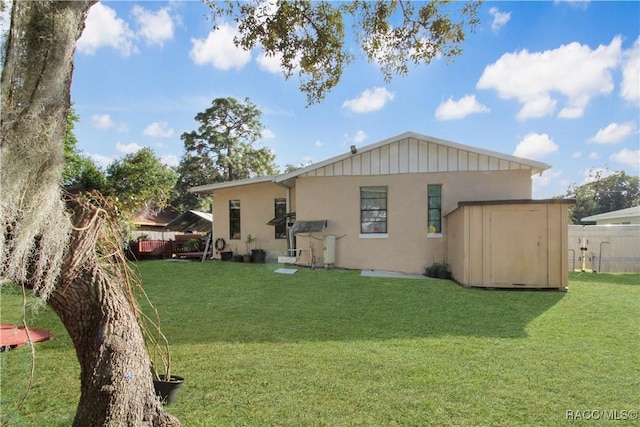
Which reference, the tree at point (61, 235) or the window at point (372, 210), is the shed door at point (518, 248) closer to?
the window at point (372, 210)

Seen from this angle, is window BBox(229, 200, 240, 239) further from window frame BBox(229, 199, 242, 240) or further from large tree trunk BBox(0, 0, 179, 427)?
large tree trunk BBox(0, 0, 179, 427)

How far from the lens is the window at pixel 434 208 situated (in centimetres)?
1127

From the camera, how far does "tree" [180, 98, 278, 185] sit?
1119 inches

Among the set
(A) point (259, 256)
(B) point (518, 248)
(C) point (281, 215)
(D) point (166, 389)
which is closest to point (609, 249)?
(B) point (518, 248)

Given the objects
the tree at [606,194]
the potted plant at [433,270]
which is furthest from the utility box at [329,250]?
the tree at [606,194]

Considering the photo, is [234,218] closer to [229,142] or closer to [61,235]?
[61,235]

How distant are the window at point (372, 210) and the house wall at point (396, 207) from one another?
18cm

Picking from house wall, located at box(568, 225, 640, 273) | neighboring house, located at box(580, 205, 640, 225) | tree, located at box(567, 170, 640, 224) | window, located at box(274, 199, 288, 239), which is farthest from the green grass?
tree, located at box(567, 170, 640, 224)

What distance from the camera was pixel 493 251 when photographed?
864 centimetres

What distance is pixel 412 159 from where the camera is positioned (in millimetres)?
11305

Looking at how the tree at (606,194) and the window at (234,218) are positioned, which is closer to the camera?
the window at (234,218)

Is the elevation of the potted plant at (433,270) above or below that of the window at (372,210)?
below

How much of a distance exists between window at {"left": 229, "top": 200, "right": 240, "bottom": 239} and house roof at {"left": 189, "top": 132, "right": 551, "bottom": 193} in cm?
374

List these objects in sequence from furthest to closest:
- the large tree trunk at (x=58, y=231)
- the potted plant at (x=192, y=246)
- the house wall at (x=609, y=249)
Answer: the potted plant at (x=192, y=246)
the house wall at (x=609, y=249)
the large tree trunk at (x=58, y=231)
